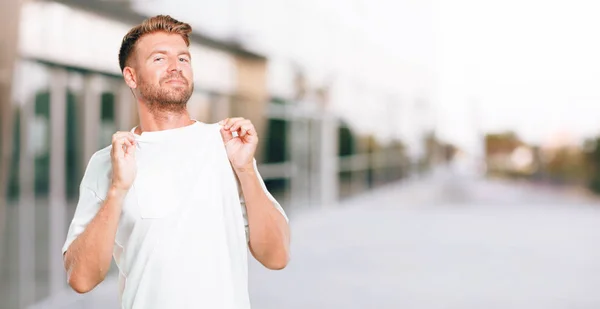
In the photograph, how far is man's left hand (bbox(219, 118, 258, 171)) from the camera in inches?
64.7

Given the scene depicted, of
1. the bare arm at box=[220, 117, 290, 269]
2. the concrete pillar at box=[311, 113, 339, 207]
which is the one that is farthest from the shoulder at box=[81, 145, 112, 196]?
the concrete pillar at box=[311, 113, 339, 207]

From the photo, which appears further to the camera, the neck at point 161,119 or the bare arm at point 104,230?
the neck at point 161,119

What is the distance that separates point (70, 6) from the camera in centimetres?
680

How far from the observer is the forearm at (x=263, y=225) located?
65.1 inches

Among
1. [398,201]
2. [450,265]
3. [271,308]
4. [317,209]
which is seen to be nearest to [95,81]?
[271,308]

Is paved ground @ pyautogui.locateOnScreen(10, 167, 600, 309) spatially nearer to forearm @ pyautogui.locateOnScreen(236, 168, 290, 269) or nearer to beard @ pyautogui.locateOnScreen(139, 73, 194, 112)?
forearm @ pyautogui.locateOnScreen(236, 168, 290, 269)

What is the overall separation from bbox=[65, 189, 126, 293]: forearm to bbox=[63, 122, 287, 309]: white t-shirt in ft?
0.15

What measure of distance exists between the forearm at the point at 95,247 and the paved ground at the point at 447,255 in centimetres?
495

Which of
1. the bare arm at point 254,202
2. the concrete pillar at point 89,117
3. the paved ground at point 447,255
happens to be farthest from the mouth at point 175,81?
the concrete pillar at point 89,117

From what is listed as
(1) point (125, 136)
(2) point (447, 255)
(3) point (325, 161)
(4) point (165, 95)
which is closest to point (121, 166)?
(1) point (125, 136)

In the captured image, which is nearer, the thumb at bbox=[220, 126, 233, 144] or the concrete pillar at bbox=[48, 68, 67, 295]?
the thumb at bbox=[220, 126, 233, 144]

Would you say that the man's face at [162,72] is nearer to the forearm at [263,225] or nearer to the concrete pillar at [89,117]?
the forearm at [263,225]

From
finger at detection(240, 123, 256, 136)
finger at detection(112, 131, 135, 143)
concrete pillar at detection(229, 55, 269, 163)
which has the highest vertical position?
concrete pillar at detection(229, 55, 269, 163)

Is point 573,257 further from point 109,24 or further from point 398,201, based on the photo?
point 398,201
